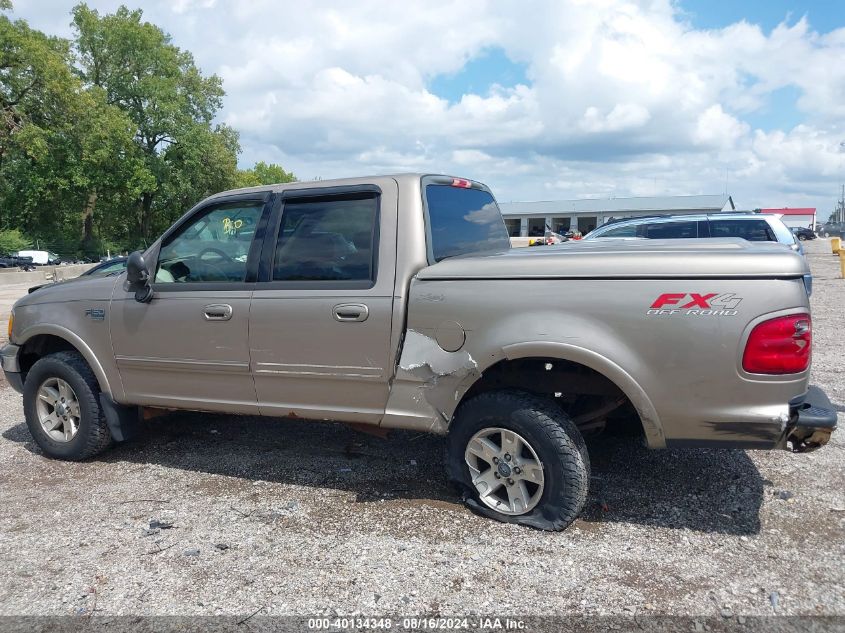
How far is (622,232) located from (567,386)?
937cm

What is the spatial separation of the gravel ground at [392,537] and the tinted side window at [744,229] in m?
6.85

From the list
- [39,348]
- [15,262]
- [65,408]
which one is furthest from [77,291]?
[15,262]

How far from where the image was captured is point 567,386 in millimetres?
3584

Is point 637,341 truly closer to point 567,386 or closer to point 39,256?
point 567,386

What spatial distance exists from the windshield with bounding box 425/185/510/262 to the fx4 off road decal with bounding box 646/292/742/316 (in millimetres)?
1362

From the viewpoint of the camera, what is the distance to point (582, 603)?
291 cm

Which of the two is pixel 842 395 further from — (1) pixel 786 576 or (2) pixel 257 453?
(2) pixel 257 453

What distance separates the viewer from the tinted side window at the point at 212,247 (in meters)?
4.28

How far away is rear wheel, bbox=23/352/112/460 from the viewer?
4707 millimetres

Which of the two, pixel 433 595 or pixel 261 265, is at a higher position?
pixel 261 265

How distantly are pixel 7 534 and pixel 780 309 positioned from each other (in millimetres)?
4307

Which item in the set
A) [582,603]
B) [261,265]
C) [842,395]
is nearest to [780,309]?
[582,603]

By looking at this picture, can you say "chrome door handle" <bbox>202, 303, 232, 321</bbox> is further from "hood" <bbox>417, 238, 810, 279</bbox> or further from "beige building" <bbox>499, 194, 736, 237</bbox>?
"beige building" <bbox>499, 194, 736, 237</bbox>

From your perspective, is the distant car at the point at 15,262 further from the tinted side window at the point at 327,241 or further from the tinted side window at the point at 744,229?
the tinted side window at the point at 327,241
